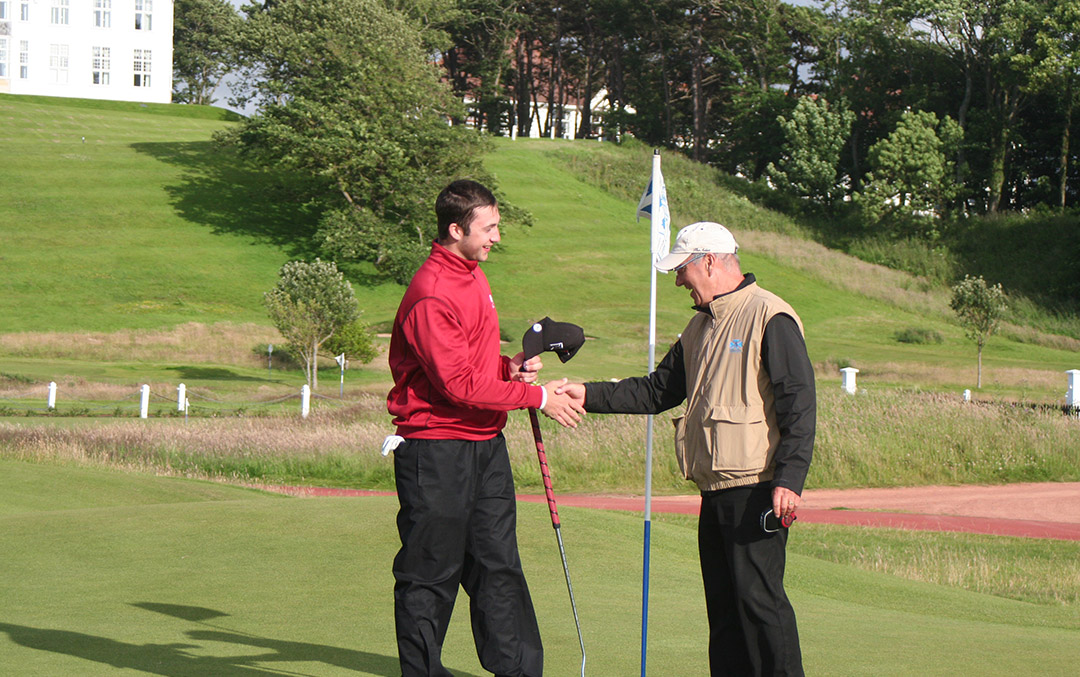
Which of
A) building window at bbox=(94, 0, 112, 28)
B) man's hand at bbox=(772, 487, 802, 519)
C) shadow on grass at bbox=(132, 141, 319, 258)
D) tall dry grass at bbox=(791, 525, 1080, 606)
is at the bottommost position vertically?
tall dry grass at bbox=(791, 525, 1080, 606)

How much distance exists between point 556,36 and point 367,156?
122ft

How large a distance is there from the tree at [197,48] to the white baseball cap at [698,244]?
89.8 m

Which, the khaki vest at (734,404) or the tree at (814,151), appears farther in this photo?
the tree at (814,151)

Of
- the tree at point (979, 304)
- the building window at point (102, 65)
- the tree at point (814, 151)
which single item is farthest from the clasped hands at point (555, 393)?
the building window at point (102, 65)

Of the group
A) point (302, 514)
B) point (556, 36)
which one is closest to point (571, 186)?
point (556, 36)

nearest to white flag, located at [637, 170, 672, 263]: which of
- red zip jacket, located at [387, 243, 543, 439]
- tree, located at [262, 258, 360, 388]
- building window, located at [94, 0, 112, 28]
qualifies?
red zip jacket, located at [387, 243, 543, 439]

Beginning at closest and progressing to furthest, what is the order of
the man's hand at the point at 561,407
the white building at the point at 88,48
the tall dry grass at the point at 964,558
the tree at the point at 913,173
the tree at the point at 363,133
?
the man's hand at the point at 561,407 → the tall dry grass at the point at 964,558 → the tree at the point at 363,133 → the tree at the point at 913,173 → the white building at the point at 88,48

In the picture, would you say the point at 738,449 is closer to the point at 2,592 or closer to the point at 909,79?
the point at 2,592

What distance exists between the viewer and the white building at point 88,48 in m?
80.9

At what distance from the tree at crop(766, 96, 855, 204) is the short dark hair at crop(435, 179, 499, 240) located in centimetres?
5974

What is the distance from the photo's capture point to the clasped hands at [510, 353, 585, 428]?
5.06 meters

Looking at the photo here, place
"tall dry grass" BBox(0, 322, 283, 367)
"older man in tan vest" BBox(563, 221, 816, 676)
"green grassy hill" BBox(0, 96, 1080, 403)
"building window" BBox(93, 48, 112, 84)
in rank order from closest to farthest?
1. "older man in tan vest" BBox(563, 221, 816, 676)
2. "tall dry grass" BBox(0, 322, 283, 367)
3. "green grassy hill" BBox(0, 96, 1080, 403)
4. "building window" BBox(93, 48, 112, 84)

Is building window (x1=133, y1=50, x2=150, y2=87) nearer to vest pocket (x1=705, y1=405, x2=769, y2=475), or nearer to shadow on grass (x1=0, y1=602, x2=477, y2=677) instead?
shadow on grass (x1=0, y1=602, x2=477, y2=677)

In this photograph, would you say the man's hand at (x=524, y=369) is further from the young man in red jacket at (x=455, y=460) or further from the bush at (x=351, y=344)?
the bush at (x=351, y=344)
